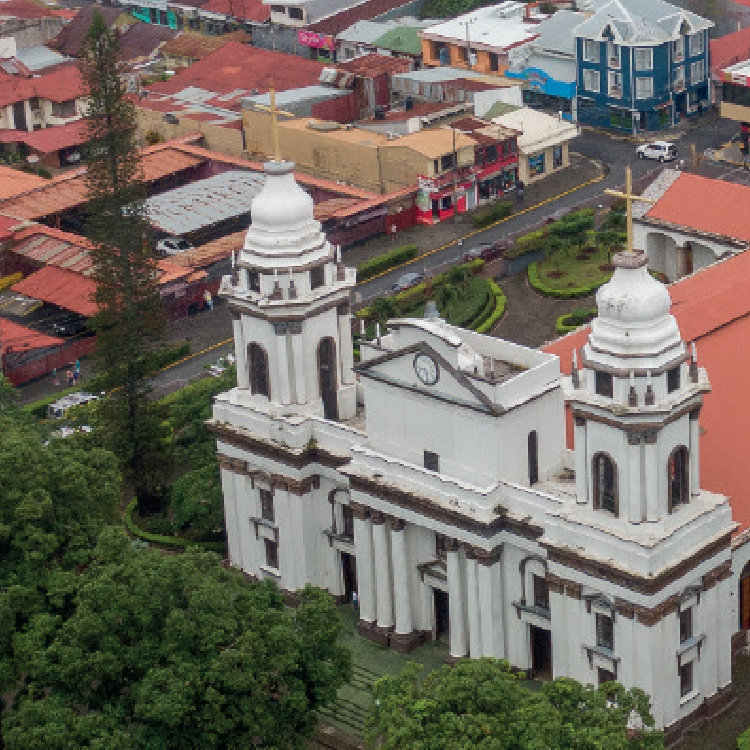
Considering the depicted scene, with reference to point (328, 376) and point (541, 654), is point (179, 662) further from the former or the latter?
point (328, 376)

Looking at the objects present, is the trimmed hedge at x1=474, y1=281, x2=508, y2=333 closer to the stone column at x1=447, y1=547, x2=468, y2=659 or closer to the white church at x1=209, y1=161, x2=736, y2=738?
the white church at x1=209, y1=161, x2=736, y2=738

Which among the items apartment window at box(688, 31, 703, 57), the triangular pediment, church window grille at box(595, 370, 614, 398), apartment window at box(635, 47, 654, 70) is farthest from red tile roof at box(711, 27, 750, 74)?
church window grille at box(595, 370, 614, 398)

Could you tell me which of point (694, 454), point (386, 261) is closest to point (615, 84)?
point (386, 261)

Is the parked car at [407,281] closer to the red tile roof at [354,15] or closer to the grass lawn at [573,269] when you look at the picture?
the grass lawn at [573,269]

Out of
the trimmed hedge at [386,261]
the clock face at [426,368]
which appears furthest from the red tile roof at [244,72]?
the clock face at [426,368]

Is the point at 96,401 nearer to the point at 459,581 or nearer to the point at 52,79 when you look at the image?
the point at 459,581
